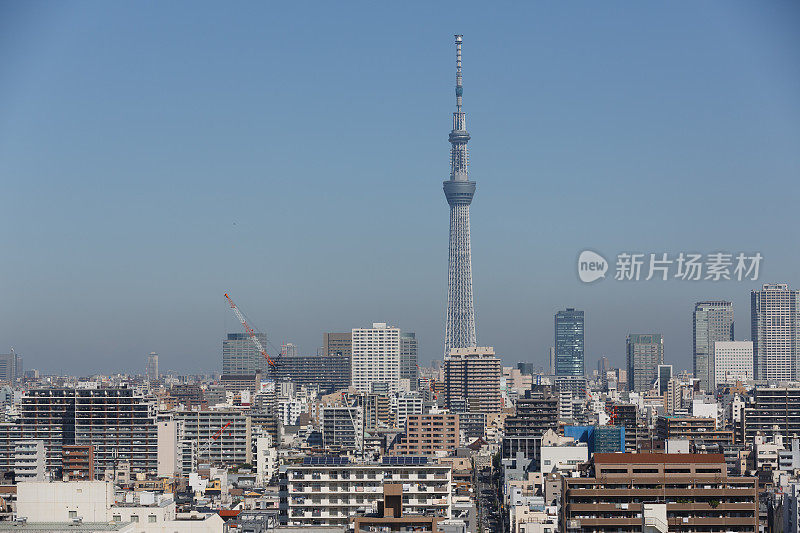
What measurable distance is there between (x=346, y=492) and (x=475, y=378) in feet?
188

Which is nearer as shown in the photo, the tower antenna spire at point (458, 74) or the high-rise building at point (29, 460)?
the high-rise building at point (29, 460)

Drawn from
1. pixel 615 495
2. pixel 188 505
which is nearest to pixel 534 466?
pixel 188 505

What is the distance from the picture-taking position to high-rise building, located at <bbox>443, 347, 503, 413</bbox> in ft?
262

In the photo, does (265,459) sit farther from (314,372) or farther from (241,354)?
(241,354)

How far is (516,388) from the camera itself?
102875 millimetres

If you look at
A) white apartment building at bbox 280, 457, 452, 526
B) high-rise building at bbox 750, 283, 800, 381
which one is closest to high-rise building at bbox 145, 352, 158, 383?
high-rise building at bbox 750, 283, 800, 381

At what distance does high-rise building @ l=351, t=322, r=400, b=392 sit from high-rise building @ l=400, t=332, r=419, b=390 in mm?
1172

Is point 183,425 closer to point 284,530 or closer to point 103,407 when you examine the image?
point 103,407

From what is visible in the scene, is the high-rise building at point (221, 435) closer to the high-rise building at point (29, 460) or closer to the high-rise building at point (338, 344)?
the high-rise building at point (29, 460)

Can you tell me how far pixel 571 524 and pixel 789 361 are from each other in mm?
79488

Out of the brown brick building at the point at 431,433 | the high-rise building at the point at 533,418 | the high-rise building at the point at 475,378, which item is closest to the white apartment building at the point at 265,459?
the high-rise building at the point at 533,418

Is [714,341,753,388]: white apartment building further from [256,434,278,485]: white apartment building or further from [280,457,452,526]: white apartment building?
[280,457,452,526]: white apartment building

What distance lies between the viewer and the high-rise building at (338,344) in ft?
359

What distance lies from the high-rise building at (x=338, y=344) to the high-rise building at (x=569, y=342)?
17.2 meters
